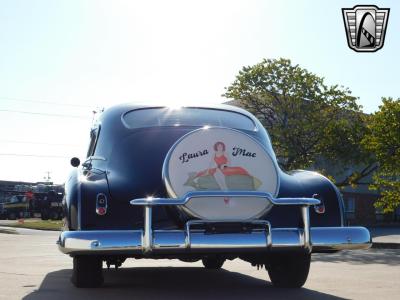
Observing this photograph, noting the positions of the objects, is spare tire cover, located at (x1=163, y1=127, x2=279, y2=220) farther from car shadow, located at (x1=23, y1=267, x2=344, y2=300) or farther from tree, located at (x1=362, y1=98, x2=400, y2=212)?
tree, located at (x1=362, y1=98, x2=400, y2=212)

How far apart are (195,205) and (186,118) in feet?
5.48

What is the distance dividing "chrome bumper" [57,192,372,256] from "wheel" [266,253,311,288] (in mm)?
1036

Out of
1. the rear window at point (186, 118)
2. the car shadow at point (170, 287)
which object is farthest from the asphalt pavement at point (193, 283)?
the rear window at point (186, 118)

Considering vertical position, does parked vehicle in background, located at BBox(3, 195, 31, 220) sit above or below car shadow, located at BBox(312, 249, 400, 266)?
above

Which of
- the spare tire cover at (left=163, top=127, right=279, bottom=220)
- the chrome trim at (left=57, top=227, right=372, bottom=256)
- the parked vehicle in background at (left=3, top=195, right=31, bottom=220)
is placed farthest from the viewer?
the parked vehicle in background at (left=3, top=195, right=31, bottom=220)

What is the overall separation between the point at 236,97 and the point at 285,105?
2445mm

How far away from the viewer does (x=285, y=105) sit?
27.2m

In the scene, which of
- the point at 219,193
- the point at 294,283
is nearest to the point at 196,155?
the point at 219,193

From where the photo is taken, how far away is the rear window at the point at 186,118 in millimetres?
6324

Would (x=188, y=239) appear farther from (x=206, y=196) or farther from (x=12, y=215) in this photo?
(x=12, y=215)

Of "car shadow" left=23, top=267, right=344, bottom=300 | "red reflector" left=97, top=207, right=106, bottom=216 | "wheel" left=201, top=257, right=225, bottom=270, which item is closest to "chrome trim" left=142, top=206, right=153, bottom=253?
"red reflector" left=97, top=207, right=106, bottom=216

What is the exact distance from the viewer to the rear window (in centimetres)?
632

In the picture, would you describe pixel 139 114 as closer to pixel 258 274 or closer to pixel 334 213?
pixel 334 213

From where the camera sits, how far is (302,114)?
1065 inches
